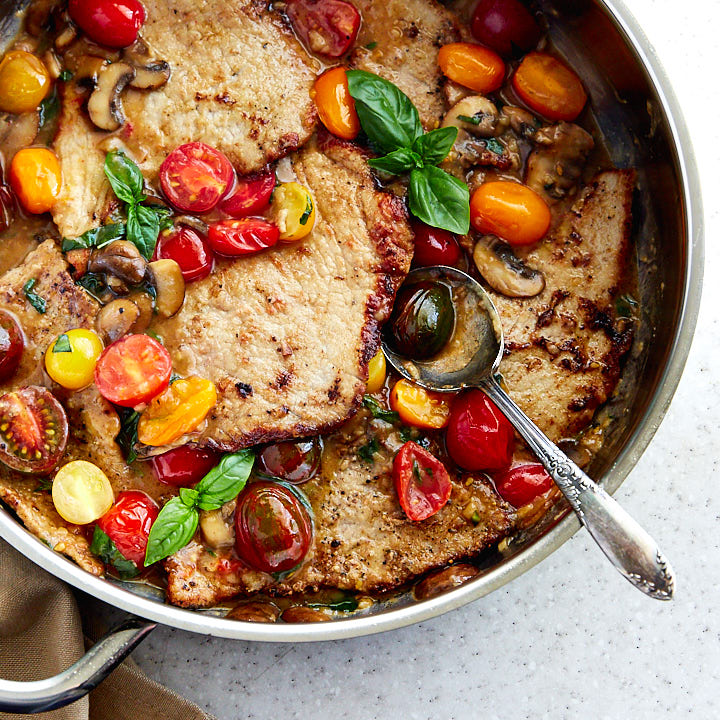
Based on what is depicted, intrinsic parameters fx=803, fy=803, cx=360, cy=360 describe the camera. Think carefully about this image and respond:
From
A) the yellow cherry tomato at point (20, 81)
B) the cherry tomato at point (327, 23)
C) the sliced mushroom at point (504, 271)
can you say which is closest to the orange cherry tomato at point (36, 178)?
the yellow cherry tomato at point (20, 81)

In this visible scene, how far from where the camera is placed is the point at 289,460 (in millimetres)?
2924

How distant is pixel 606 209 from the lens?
3053 millimetres

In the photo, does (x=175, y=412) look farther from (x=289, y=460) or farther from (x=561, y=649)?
(x=561, y=649)

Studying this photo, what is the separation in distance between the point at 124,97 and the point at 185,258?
0.65 meters

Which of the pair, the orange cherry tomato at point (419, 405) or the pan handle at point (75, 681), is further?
the orange cherry tomato at point (419, 405)

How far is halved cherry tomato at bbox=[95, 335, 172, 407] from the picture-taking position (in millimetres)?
2738

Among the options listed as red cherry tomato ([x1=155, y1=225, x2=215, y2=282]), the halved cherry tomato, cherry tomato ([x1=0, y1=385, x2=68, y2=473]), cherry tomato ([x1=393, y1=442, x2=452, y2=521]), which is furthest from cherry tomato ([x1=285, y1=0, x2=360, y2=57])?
cherry tomato ([x1=0, y1=385, x2=68, y2=473])

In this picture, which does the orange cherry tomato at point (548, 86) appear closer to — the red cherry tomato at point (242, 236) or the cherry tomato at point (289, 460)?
the red cherry tomato at point (242, 236)

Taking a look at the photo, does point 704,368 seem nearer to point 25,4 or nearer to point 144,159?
point 144,159

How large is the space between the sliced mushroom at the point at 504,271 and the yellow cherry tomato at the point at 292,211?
0.64 meters

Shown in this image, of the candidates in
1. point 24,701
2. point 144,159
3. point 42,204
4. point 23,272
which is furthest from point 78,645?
point 144,159

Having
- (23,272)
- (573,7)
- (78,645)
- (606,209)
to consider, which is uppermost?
(573,7)

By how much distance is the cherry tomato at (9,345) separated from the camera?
2.75m

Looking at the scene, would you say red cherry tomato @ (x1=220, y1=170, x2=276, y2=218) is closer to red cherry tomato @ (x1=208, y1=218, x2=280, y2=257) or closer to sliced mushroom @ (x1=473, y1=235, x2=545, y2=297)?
red cherry tomato @ (x1=208, y1=218, x2=280, y2=257)
